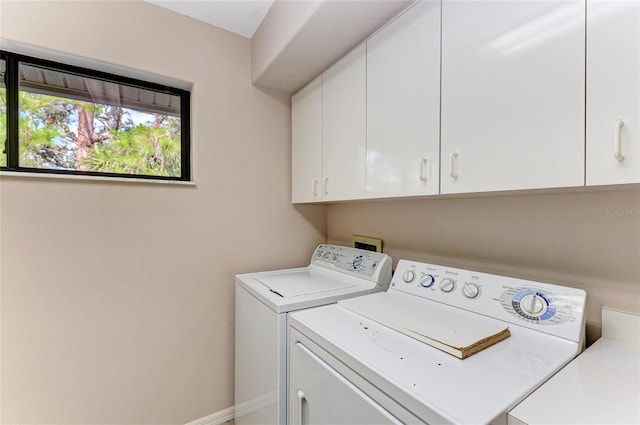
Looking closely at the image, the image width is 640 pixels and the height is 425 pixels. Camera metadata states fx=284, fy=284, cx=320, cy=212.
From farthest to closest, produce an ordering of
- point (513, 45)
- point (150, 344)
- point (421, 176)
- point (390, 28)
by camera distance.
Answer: point (150, 344) < point (390, 28) < point (421, 176) < point (513, 45)

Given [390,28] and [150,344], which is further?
[150,344]

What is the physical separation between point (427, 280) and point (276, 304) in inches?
26.6

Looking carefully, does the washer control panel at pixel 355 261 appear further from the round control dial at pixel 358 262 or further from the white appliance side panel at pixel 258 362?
the white appliance side panel at pixel 258 362

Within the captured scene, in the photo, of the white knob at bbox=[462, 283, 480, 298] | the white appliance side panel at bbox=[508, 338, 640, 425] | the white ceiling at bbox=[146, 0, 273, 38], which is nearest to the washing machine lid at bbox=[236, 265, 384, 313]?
the white knob at bbox=[462, 283, 480, 298]

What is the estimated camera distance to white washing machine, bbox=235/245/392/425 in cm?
117

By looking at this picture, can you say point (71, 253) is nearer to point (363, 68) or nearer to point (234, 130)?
point (234, 130)

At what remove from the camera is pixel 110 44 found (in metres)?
1.48

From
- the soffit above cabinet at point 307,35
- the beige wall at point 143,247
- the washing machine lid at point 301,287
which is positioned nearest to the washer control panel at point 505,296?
the washing machine lid at point 301,287

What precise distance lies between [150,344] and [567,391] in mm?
1827

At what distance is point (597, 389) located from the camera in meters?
0.67

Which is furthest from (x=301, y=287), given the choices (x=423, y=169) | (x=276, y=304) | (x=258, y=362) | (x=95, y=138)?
(x=95, y=138)

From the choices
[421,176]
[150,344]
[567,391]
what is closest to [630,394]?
[567,391]

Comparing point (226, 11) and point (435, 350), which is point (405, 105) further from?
point (226, 11)

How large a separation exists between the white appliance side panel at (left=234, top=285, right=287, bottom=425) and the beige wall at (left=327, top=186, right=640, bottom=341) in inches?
33.3
